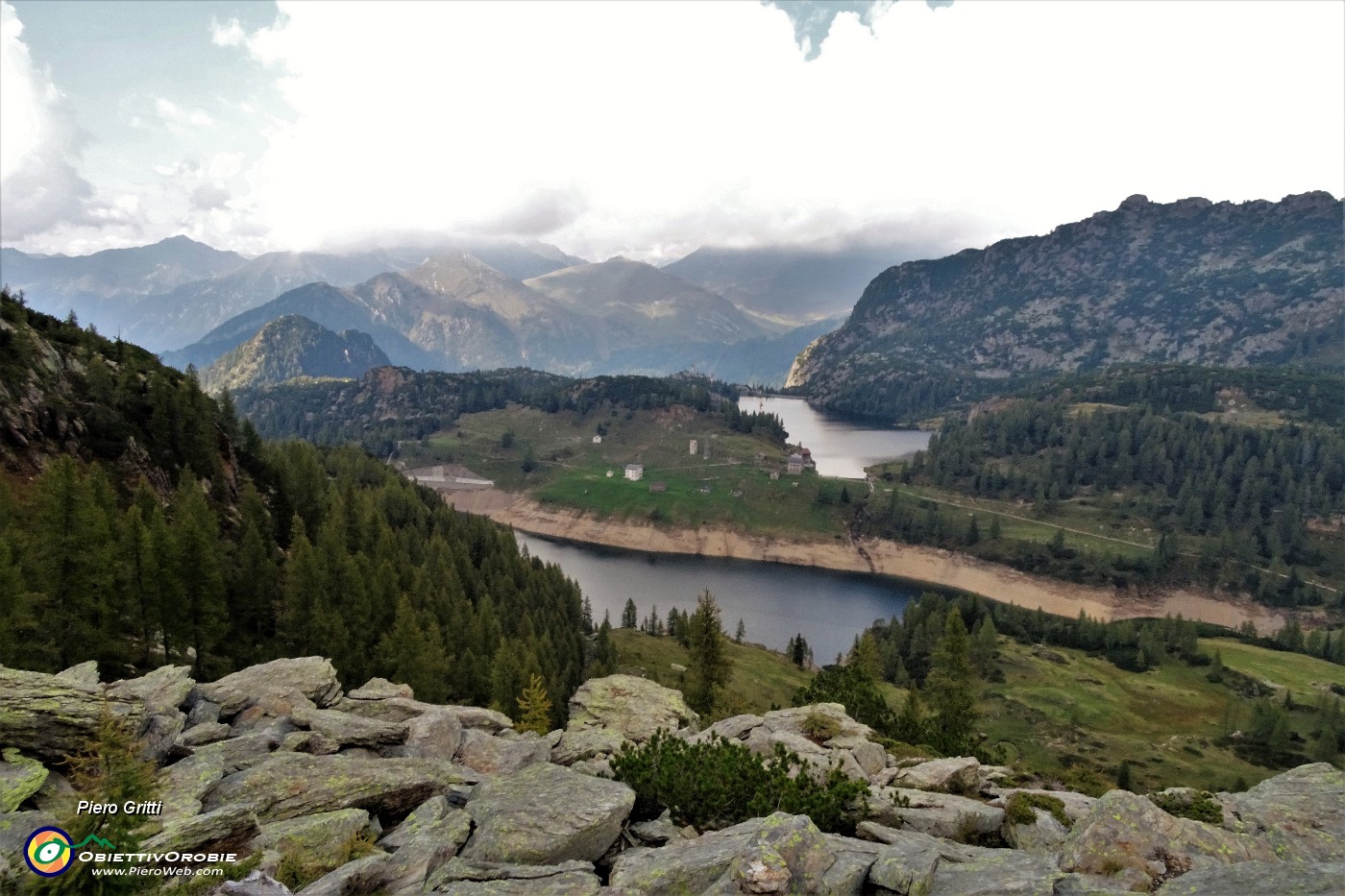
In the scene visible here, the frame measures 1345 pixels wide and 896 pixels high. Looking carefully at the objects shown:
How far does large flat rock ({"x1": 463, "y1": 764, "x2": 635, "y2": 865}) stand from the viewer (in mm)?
A: 18094

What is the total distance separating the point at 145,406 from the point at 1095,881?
320 feet

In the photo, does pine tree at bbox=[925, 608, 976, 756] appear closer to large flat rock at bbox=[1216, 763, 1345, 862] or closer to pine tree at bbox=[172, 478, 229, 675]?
large flat rock at bbox=[1216, 763, 1345, 862]

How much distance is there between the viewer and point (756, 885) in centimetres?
1530

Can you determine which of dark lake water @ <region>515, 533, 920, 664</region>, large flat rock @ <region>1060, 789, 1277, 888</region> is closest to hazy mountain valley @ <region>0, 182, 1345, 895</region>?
large flat rock @ <region>1060, 789, 1277, 888</region>

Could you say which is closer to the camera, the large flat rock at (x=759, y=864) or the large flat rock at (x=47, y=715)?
the large flat rock at (x=759, y=864)

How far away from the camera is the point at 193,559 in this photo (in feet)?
161

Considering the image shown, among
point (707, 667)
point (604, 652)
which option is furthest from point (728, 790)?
point (604, 652)

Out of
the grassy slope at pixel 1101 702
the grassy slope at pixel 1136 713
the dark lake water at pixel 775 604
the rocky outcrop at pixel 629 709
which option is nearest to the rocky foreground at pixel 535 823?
the rocky outcrop at pixel 629 709

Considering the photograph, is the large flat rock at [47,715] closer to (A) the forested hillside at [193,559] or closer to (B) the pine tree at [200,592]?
(A) the forested hillside at [193,559]

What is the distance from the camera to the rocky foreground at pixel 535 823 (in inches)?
618

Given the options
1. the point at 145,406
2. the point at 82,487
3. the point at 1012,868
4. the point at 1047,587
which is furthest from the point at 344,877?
the point at 1047,587

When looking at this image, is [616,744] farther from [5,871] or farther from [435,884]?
[5,871]

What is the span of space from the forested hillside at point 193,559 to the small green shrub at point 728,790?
3640cm

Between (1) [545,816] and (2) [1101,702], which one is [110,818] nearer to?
(1) [545,816]
